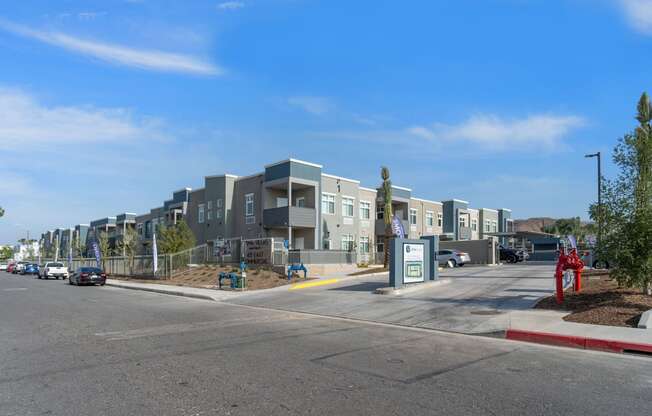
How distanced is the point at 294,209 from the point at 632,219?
2592 centimetres

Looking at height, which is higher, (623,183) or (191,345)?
(623,183)

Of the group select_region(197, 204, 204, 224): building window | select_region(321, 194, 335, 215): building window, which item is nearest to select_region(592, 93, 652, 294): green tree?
select_region(321, 194, 335, 215): building window

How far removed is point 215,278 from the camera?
100 feet

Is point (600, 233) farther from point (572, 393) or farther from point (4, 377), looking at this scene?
point (4, 377)

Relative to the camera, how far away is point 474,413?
18.7 ft

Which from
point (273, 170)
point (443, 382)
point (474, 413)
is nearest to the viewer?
point (474, 413)

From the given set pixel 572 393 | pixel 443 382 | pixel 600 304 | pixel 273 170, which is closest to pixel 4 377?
pixel 443 382

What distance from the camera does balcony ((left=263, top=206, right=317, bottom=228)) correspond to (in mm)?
37125

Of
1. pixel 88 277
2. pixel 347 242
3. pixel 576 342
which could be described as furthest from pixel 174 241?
pixel 576 342

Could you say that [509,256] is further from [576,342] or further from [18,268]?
[18,268]

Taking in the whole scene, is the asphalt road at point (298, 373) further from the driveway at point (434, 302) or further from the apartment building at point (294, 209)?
the apartment building at point (294, 209)

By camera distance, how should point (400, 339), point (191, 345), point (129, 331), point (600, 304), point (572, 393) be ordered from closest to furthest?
point (572, 393), point (191, 345), point (400, 339), point (129, 331), point (600, 304)

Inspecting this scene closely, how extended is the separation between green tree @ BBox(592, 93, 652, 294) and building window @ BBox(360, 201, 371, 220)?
31.7 m

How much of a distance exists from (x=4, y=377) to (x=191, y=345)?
3.28 metres
